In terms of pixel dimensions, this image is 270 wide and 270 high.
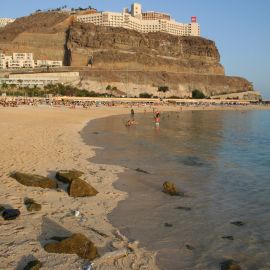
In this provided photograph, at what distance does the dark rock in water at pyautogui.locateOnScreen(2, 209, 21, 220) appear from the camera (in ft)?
24.2

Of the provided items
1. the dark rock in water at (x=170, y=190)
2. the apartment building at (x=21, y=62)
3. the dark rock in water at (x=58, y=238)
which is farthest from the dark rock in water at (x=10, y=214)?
the apartment building at (x=21, y=62)

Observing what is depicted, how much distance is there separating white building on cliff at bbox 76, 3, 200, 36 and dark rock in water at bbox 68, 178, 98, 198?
136 m

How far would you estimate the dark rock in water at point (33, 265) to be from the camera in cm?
547

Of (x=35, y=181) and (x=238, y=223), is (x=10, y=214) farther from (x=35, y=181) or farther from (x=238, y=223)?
(x=238, y=223)

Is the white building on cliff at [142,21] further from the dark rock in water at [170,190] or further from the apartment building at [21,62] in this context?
the dark rock in water at [170,190]

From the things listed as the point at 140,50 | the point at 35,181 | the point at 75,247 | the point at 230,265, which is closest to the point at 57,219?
the point at 75,247

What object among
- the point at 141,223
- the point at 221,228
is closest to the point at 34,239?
the point at 141,223

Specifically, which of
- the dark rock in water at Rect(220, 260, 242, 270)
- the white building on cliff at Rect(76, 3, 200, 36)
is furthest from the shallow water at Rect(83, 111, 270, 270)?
the white building on cliff at Rect(76, 3, 200, 36)

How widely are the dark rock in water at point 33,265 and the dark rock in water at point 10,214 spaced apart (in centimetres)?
197

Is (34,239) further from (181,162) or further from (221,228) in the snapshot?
(181,162)

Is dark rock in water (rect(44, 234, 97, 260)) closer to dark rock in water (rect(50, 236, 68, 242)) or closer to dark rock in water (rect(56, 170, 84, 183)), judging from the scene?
dark rock in water (rect(50, 236, 68, 242))

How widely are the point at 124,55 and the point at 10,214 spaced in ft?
370

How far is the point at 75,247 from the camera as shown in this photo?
20.2 feet

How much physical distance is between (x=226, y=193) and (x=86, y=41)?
11075 centimetres
